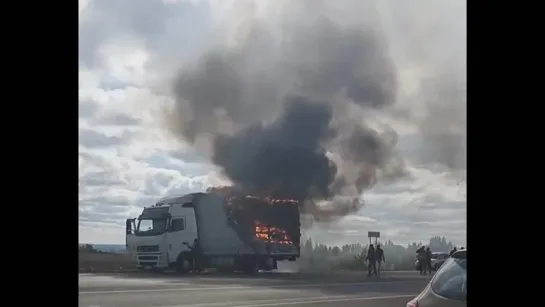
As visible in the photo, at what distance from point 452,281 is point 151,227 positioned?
4067 mm

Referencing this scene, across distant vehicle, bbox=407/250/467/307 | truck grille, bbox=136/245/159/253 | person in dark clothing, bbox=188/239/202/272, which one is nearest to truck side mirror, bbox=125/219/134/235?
truck grille, bbox=136/245/159/253

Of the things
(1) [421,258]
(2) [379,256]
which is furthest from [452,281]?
(2) [379,256]

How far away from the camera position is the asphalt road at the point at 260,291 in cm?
432

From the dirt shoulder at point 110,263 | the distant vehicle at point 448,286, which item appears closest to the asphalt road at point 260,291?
the dirt shoulder at point 110,263

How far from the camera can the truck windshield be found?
5730 mm

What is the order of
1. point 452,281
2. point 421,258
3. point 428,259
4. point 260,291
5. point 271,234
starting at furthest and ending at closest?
point 271,234 → point 260,291 → point 421,258 → point 428,259 → point 452,281

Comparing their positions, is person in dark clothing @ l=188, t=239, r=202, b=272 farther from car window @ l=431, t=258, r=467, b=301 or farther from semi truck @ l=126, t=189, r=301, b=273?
car window @ l=431, t=258, r=467, b=301

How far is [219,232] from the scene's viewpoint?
601 cm

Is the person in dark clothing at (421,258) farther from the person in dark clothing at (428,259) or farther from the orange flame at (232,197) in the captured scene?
the orange flame at (232,197)

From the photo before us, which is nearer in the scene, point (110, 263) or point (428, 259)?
point (428, 259)

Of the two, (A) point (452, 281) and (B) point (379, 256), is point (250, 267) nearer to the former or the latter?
(B) point (379, 256)

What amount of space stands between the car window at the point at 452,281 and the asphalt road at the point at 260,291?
169 centimetres
